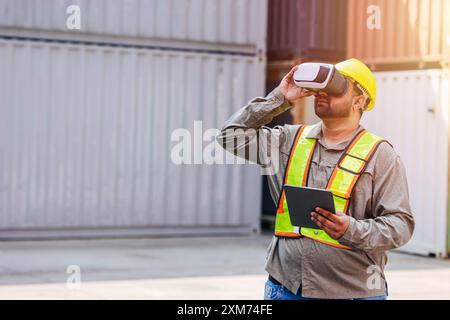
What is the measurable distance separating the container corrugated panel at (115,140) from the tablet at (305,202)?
9.98 metres

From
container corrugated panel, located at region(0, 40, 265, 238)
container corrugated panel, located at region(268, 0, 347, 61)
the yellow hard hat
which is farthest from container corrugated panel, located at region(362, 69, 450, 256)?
the yellow hard hat

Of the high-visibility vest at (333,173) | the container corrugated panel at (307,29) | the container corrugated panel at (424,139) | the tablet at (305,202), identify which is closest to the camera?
the tablet at (305,202)

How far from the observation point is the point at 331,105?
4.18m

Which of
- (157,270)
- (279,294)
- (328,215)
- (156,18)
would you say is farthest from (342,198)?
(156,18)

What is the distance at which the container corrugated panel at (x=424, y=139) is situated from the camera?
43.8 ft

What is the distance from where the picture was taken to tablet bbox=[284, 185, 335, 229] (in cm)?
389

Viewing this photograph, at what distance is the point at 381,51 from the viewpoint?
14.5 m

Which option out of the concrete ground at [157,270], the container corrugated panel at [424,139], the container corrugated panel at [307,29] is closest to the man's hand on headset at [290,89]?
the concrete ground at [157,270]

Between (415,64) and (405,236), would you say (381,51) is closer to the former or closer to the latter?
(415,64)

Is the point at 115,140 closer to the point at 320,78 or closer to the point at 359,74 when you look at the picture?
the point at 359,74

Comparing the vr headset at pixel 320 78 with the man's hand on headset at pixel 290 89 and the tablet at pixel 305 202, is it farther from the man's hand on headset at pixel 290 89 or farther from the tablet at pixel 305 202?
the tablet at pixel 305 202
